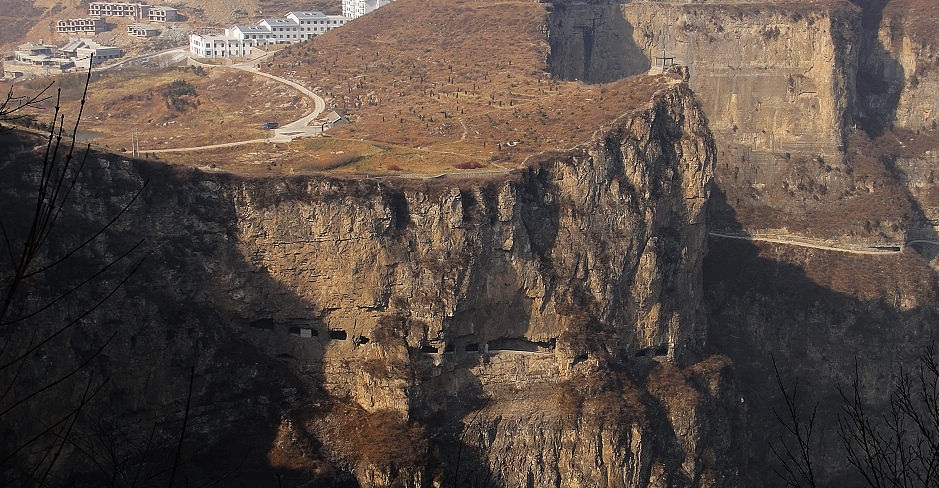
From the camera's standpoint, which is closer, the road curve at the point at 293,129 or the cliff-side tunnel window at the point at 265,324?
the cliff-side tunnel window at the point at 265,324

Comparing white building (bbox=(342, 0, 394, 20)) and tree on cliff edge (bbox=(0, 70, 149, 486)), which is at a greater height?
white building (bbox=(342, 0, 394, 20))

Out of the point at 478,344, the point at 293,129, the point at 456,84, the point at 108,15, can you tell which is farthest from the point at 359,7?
the point at 478,344

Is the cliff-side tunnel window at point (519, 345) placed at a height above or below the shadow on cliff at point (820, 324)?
above

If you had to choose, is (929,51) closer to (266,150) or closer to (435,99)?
(435,99)

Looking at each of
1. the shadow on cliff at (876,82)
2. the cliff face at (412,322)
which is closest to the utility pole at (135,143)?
the cliff face at (412,322)

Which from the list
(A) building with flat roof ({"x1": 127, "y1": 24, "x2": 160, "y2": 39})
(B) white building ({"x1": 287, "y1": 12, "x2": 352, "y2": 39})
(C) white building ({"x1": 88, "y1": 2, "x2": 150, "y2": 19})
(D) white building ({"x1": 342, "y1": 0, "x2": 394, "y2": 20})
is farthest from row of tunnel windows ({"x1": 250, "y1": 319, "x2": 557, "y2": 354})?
(C) white building ({"x1": 88, "y1": 2, "x2": 150, "y2": 19})

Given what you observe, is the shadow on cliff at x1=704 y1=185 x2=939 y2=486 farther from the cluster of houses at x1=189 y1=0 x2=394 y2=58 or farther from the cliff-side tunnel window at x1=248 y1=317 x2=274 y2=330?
the cluster of houses at x1=189 y1=0 x2=394 y2=58

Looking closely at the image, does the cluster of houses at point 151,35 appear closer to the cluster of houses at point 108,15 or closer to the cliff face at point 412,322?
the cluster of houses at point 108,15
